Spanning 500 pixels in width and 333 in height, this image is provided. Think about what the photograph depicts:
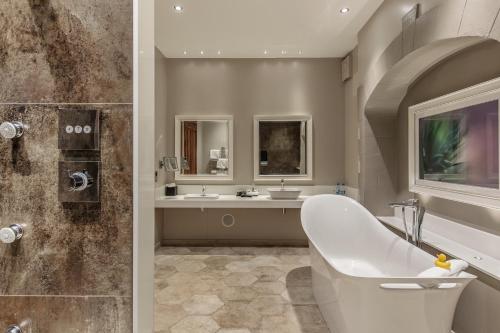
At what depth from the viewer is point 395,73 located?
2.80 metres

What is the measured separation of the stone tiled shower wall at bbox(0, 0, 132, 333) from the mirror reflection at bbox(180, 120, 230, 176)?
349cm

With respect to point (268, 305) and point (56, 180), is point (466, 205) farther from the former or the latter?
point (56, 180)

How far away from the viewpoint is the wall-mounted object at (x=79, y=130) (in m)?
0.95

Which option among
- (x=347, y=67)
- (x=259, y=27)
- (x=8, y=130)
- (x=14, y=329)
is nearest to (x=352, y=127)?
(x=347, y=67)

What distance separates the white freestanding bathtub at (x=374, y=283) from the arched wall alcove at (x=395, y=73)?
1.69 feet

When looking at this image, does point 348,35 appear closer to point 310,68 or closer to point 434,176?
point 310,68

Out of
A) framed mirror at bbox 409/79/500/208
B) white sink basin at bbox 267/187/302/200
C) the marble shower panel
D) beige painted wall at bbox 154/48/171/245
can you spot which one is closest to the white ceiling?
beige painted wall at bbox 154/48/171/245

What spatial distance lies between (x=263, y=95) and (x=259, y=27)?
1.13 meters

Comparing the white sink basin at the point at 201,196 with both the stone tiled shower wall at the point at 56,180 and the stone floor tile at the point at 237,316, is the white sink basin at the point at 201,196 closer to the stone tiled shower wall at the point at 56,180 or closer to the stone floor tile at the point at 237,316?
the stone floor tile at the point at 237,316

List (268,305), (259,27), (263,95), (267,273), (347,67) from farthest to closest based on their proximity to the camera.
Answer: (263,95)
(347,67)
(259,27)
(267,273)
(268,305)

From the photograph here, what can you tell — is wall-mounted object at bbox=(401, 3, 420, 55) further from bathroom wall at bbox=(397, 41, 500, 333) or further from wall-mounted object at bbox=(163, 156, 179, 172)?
wall-mounted object at bbox=(163, 156, 179, 172)

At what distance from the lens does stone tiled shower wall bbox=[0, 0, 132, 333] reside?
96cm

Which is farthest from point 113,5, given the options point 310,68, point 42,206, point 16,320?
point 310,68

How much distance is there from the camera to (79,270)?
3.21 ft
